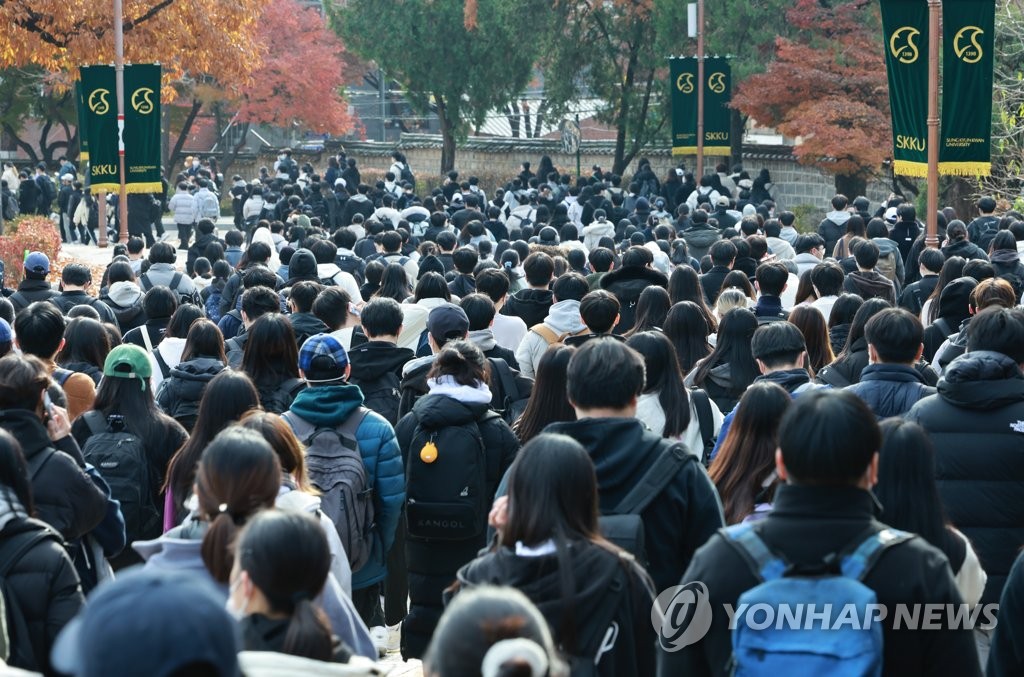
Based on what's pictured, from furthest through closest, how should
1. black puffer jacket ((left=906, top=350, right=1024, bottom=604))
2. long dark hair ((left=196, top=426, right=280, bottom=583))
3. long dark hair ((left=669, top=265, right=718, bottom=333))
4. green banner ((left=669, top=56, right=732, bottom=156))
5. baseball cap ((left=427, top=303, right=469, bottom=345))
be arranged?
green banner ((left=669, top=56, right=732, bottom=156)) < long dark hair ((left=669, top=265, right=718, bottom=333)) < baseball cap ((left=427, top=303, right=469, bottom=345)) < black puffer jacket ((left=906, top=350, right=1024, bottom=604)) < long dark hair ((left=196, top=426, right=280, bottom=583))

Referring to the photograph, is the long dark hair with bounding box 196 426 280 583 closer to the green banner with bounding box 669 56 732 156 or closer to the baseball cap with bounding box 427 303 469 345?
the baseball cap with bounding box 427 303 469 345

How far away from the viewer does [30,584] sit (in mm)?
3969

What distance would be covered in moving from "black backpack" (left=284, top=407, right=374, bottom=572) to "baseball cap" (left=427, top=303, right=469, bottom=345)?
1282mm

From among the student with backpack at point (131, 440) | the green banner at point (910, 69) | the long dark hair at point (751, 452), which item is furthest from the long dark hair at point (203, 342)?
the green banner at point (910, 69)

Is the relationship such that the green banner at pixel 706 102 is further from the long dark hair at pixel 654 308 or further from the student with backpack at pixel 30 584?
the student with backpack at pixel 30 584

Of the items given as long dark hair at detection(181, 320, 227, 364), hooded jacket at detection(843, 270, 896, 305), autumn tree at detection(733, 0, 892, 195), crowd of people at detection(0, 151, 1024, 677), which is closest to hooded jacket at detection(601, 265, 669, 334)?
crowd of people at detection(0, 151, 1024, 677)

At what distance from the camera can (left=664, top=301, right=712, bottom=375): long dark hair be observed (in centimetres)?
739

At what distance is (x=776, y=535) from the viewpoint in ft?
10.5

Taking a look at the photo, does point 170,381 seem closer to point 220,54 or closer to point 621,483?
point 621,483

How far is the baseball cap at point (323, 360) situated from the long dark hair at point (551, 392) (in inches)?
31.3

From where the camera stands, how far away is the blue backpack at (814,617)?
10.1 feet

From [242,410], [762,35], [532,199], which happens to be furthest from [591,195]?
[242,410]

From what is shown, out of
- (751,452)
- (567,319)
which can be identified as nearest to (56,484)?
(751,452)

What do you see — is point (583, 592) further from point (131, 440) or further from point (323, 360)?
point (131, 440)
